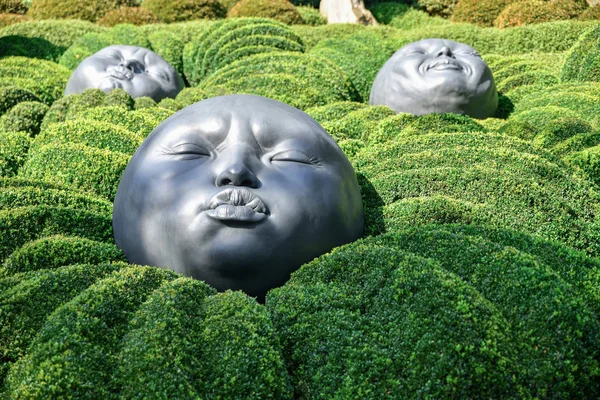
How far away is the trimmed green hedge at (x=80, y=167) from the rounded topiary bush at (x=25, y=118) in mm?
1983

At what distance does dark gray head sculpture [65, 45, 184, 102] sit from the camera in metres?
8.27

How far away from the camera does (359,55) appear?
9.95 meters

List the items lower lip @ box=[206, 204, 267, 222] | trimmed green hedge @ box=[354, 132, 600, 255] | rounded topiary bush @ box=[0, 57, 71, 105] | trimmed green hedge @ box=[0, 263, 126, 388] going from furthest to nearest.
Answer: rounded topiary bush @ box=[0, 57, 71, 105], trimmed green hedge @ box=[354, 132, 600, 255], lower lip @ box=[206, 204, 267, 222], trimmed green hedge @ box=[0, 263, 126, 388]

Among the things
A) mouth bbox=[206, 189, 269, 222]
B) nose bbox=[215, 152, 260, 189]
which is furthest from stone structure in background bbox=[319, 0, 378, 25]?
mouth bbox=[206, 189, 269, 222]

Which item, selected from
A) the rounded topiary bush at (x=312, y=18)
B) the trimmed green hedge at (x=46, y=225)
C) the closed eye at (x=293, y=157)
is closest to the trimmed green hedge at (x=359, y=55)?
the rounded topiary bush at (x=312, y=18)

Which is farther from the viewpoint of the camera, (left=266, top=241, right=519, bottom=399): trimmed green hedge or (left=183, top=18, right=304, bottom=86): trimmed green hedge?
(left=183, top=18, right=304, bottom=86): trimmed green hedge

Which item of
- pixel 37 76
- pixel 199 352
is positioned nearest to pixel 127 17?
pixel 37 76

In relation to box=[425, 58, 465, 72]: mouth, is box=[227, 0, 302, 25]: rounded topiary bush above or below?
below

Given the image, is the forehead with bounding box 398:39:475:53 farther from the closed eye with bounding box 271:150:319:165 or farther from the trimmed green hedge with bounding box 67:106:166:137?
the closed eye with bounding box 271:150:319:165

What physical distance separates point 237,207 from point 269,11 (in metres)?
10.6

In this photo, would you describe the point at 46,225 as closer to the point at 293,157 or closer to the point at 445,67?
the point at 293,157

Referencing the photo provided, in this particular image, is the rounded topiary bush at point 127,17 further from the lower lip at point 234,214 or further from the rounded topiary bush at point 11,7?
the lower lip at point 234,214

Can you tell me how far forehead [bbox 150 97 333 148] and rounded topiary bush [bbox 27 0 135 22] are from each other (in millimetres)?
11112

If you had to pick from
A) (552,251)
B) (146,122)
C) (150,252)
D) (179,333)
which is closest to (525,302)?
(552,251)
